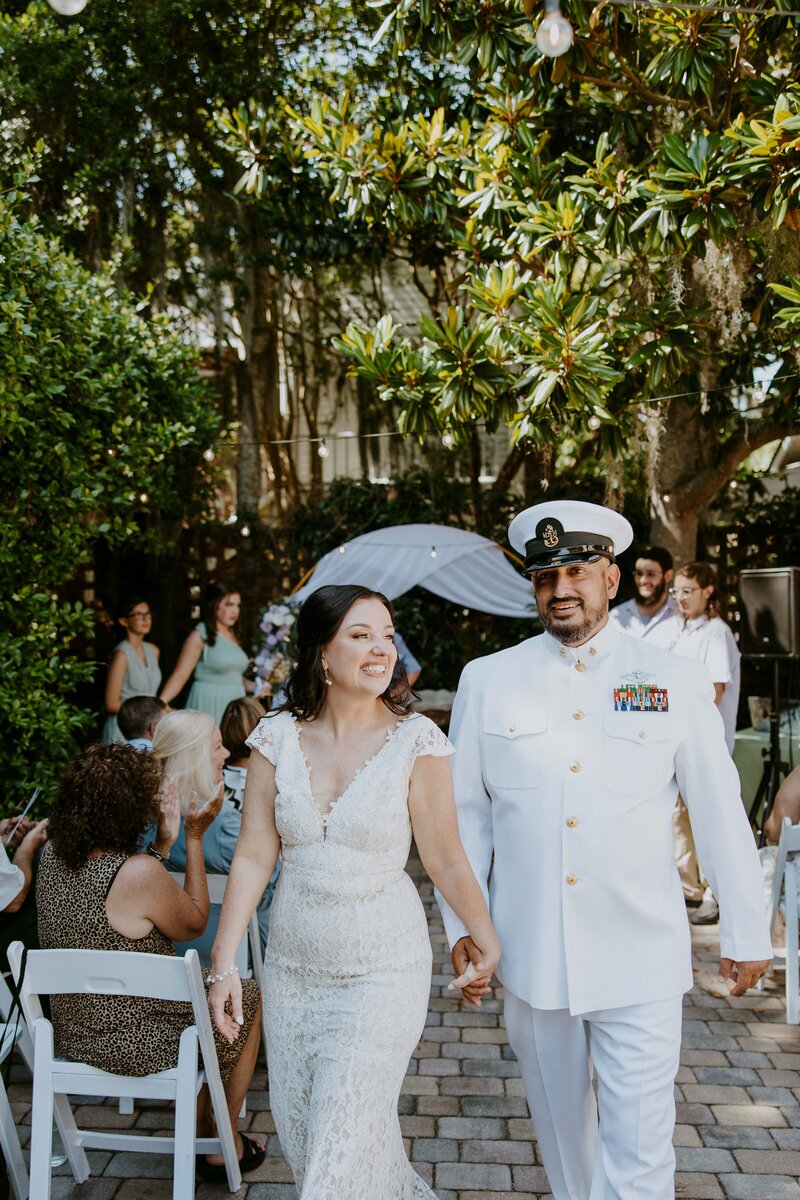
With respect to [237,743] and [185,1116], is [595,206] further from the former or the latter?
[185,1116]

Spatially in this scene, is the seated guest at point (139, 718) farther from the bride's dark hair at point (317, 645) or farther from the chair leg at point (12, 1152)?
the bride's dark hair at point (317, 645)

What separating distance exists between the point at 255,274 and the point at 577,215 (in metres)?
5.22

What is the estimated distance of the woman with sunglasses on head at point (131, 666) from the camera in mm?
6430

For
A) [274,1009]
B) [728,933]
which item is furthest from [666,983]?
A: [274,1009]

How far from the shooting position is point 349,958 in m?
2.32

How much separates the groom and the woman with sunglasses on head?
A: 4.10 metres

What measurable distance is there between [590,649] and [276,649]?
4.90 meters

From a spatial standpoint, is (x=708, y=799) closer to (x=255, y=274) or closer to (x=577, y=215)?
(x=577, y=215)

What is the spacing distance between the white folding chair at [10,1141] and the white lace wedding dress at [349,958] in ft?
2.95

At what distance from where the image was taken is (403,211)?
6336 millimetres

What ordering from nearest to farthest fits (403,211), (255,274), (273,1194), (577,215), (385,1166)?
(385,1166) < (273,1194) < (577,215) < (403,211) < (255,274)

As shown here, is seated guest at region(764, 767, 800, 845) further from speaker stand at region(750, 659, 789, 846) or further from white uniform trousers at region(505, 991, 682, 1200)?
white uniform trousers at region(505, 991, 682, 1200)

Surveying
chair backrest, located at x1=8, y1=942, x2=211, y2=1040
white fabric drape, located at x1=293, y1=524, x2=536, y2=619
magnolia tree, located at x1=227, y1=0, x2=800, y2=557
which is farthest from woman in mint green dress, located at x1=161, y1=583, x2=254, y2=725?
chair backrest, located at x1=8, y1=942, x2=211, y2=1040

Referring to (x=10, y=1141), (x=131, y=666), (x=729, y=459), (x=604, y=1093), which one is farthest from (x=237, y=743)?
(x=729, y=459)
